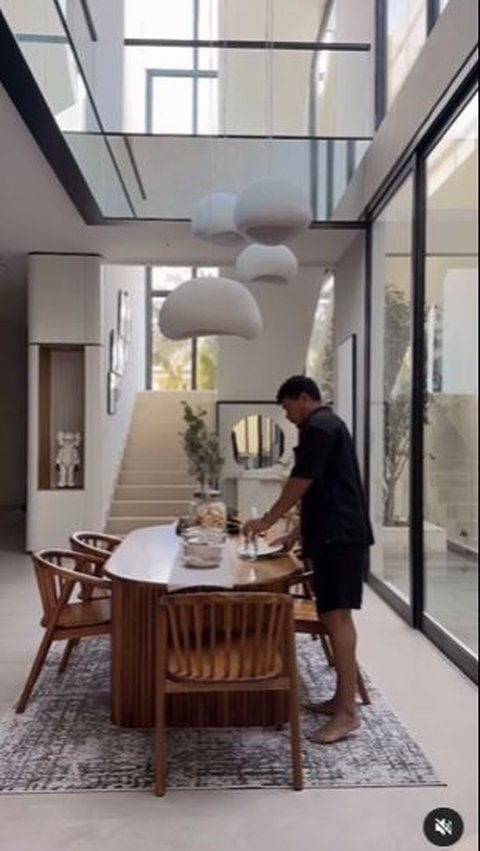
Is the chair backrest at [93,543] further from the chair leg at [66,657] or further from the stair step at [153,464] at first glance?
the stair step at [153,464]

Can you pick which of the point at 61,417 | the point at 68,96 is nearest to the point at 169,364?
the point at 61,417

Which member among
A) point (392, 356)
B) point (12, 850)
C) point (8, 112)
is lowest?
point (12, 850)

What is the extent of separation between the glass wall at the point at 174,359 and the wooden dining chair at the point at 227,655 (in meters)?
10.8

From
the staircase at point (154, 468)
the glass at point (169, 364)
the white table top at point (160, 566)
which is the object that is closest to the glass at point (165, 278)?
the glass at point (169, 364)

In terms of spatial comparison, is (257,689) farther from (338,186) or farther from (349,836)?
(338,186)

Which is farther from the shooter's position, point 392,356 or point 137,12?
point 137,12

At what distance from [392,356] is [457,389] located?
1619 millimetres

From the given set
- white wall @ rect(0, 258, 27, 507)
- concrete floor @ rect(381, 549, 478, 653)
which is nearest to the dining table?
concrete floor @ rect(381, 549, 478, 653)

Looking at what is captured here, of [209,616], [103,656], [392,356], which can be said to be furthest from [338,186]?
[209,616]

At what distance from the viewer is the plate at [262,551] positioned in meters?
3.62

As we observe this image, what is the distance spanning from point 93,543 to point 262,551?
5.71ft

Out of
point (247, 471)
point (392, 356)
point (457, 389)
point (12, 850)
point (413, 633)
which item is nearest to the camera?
point (12, 850)

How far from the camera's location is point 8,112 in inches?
169

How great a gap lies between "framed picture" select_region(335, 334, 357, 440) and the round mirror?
2896mm
